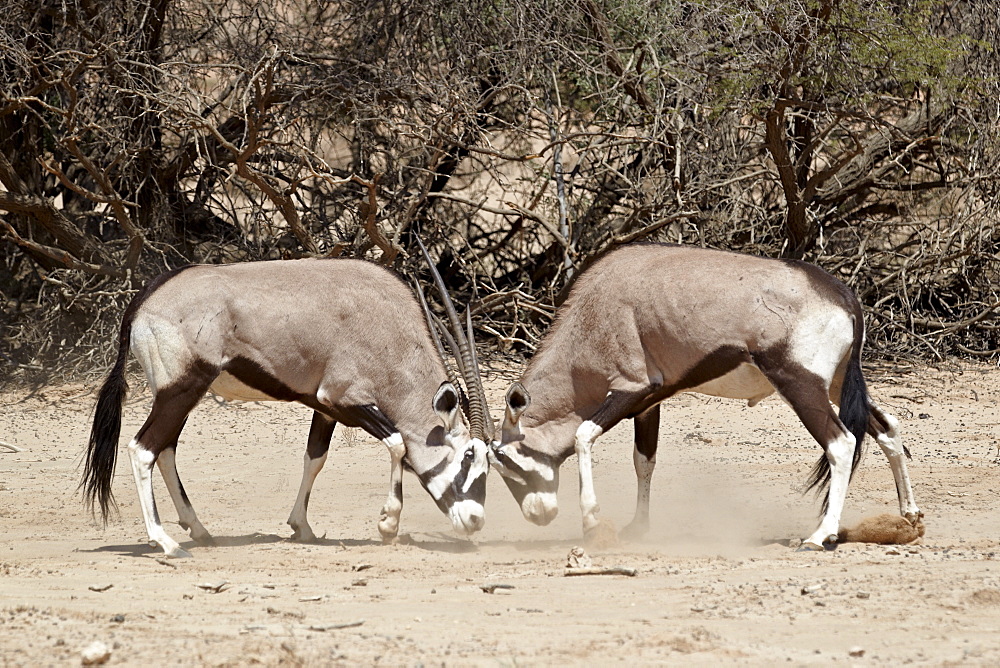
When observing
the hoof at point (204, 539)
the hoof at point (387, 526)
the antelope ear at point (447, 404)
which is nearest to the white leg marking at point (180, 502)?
the hoof at point (204, 539)

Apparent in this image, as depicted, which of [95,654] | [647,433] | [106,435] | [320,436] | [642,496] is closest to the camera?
[95,654]

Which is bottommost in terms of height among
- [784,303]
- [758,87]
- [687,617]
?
[687,617]

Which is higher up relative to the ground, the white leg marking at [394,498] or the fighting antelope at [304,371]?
the fighting antelope at [304,371]

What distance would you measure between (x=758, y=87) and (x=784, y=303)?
218 inches

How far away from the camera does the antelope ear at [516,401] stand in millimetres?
7031

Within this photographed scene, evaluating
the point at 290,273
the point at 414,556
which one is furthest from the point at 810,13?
the point at 414,556

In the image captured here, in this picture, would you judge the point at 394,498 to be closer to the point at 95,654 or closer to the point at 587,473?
the point at 587,473

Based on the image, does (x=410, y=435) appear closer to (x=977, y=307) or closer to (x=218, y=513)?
(x=218, y=513)

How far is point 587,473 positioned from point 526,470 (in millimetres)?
416

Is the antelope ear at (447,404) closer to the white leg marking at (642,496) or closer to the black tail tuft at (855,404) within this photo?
the white leg marking at (642,496)

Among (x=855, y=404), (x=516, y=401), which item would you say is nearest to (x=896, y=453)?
(x=855, y=404)

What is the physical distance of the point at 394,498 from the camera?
688 centimetres

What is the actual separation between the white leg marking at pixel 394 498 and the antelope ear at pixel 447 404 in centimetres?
31

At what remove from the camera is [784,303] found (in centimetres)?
659
